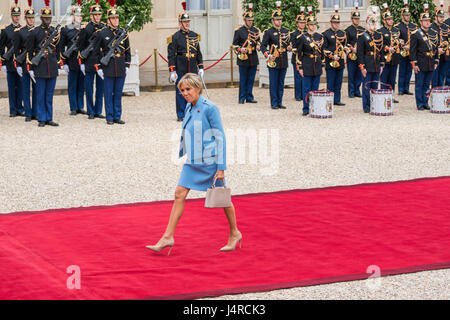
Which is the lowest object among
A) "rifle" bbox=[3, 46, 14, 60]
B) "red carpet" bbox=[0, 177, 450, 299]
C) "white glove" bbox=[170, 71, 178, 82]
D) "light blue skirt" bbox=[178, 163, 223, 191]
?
"red carpet" bbox=[0, 177, 450, 299]

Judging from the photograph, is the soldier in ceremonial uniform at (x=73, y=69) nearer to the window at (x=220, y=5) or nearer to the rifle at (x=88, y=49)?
the rifle at (x=88, y=49)

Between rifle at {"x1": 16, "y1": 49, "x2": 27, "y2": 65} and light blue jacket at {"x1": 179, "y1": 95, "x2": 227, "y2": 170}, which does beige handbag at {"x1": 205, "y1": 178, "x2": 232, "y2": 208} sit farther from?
rifle at {"x1": 16, "y1": 49, "x2": 27, "y2": 65}

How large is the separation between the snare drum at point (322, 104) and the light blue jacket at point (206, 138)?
28.2 feet

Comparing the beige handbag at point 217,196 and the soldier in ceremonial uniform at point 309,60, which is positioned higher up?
the soldier in ceremonial uniform at point 309,60

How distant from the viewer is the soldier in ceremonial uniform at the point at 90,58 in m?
16.2

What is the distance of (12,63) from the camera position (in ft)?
53.7

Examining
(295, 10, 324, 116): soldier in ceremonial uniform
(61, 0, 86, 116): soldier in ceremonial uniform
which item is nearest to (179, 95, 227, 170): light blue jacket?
(295, 10, 324, 116): soldier in ceremonial uniform

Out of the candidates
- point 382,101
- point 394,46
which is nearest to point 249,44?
point 394,46

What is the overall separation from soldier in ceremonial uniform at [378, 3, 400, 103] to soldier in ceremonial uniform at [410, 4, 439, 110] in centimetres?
56

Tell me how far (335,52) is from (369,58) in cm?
117

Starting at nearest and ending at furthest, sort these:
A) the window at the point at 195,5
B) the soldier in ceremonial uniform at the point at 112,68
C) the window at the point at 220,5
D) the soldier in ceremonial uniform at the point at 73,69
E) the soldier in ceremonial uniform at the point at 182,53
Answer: the soldier in ceremonial uniform at the point at 112,68 < the soldier in ceremonial uniform at the point at 182,53 < the soldier in ceremonial uniform at the point at 73,69 < the window at the point at 195,5 < the window at the point at 220,5

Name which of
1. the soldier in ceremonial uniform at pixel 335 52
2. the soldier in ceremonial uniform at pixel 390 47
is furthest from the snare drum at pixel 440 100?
the soldier in ceremonial uniform at pixel 335 52

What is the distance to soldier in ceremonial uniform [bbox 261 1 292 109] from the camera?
1769 centimetres
